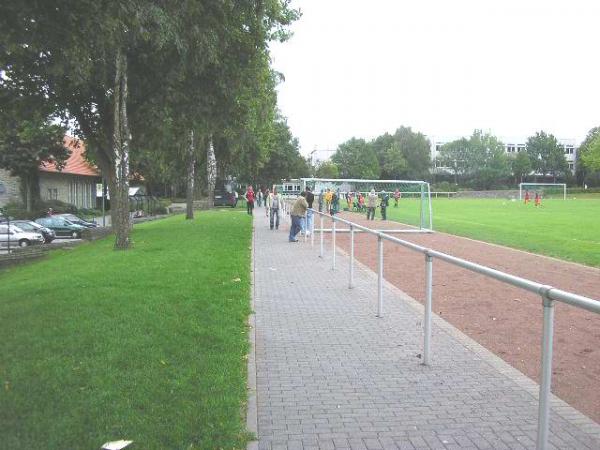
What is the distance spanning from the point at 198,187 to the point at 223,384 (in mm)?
52541

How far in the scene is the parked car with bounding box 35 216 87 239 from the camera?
30812 mm

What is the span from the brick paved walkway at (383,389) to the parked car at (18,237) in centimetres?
2112

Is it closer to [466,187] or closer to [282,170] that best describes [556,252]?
[282,170]

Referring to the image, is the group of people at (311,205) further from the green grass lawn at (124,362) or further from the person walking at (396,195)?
the green grass lawn at (124,362)

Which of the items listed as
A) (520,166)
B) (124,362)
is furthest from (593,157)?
(124,362)

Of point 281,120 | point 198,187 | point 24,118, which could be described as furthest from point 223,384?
point 281,120

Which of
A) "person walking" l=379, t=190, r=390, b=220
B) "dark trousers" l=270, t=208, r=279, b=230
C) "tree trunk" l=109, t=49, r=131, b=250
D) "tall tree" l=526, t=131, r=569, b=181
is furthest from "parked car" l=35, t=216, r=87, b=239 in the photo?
"tall tree" l=526, t=131, r=569, b=181

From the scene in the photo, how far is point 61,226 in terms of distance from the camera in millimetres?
31016

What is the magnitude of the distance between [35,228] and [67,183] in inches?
933

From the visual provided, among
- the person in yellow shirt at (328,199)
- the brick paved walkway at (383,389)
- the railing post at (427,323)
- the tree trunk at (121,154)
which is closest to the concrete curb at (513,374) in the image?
the brick paved walkway at (383,389)

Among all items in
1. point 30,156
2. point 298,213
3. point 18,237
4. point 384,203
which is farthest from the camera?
point 30,156

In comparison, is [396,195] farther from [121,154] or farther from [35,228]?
[35,228]

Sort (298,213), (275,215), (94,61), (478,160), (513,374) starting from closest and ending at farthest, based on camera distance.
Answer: (513,374) → (94,61) → (298,213) → (275,215) → (478,160)

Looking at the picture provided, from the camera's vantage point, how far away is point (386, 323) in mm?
7484
